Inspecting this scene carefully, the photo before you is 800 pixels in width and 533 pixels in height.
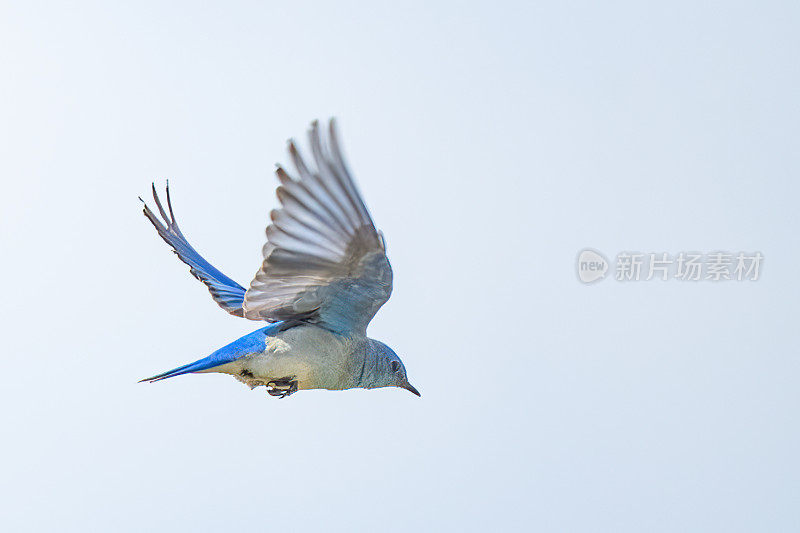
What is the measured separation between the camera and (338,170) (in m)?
6.67

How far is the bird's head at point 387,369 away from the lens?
8.58m

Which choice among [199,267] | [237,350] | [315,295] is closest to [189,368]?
[237,350]

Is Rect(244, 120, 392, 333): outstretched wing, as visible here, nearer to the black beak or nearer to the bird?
the bird

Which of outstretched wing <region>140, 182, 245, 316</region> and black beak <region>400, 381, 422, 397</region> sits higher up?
outstretched wing <region>140, 182, 245, 316</region>

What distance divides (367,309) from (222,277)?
1.82 metres

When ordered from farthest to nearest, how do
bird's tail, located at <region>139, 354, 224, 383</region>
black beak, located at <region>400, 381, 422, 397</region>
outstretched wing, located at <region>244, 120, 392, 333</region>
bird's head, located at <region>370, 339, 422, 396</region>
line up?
black beak, located at <region>400, 381, 422, 397</region>, bird's head, located at <region>370, 339, 422, 396</region>, bird's tail, located at <region>139, 354, 224, 383</region>, outstretched wing, located at <region>244, 120, 392, 333</region>

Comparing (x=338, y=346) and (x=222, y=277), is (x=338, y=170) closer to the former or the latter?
(x=338, y=346)

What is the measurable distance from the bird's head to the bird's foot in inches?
28.6

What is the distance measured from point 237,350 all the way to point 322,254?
1.13 metres

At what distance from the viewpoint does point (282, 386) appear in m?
8.11

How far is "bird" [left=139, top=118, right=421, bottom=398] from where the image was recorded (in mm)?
6895

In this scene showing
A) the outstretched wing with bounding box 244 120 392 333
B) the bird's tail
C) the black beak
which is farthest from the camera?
the black beak

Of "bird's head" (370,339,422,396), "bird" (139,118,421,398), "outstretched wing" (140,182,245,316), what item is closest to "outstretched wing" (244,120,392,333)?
"bird" (139,118,421,398)

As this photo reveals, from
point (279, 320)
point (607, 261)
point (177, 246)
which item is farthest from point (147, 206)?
point (607, 261)
